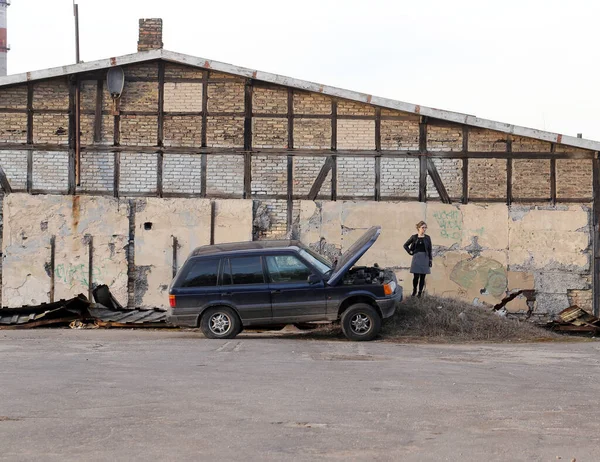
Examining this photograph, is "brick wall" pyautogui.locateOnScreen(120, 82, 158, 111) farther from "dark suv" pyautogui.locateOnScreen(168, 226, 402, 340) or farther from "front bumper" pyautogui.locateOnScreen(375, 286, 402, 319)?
"front bumper" pyautogui.locateOnScreen(375, 286, 402, 319)

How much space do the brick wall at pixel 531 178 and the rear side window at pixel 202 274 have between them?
26.7ft

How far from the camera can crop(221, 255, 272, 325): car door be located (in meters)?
15.0

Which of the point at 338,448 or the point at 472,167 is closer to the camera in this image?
the point at 338,448

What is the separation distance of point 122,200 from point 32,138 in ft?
7.80

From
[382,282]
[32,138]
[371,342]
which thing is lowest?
[371,342]

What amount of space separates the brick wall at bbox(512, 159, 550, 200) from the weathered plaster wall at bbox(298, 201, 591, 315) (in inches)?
13.0

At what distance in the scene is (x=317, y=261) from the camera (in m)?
15.4

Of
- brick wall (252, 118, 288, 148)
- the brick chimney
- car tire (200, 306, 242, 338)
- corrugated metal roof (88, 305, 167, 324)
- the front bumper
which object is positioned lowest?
corrugated metal roof (88, 305, 167, 324)

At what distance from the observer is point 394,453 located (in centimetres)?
708

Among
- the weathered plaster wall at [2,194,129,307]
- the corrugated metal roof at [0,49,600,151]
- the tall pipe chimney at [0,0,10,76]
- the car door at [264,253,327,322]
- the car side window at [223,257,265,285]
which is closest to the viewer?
the car door at [264,253,327,322]

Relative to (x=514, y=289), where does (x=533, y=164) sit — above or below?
above

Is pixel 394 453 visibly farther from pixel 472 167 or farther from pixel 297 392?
pixel 472 167

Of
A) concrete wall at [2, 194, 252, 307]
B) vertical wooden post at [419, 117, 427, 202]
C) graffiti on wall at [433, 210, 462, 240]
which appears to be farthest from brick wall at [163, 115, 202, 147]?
graffiti on wall at [433, 210, 462, 240]

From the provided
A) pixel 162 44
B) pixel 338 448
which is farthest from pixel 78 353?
pixel 162 44
